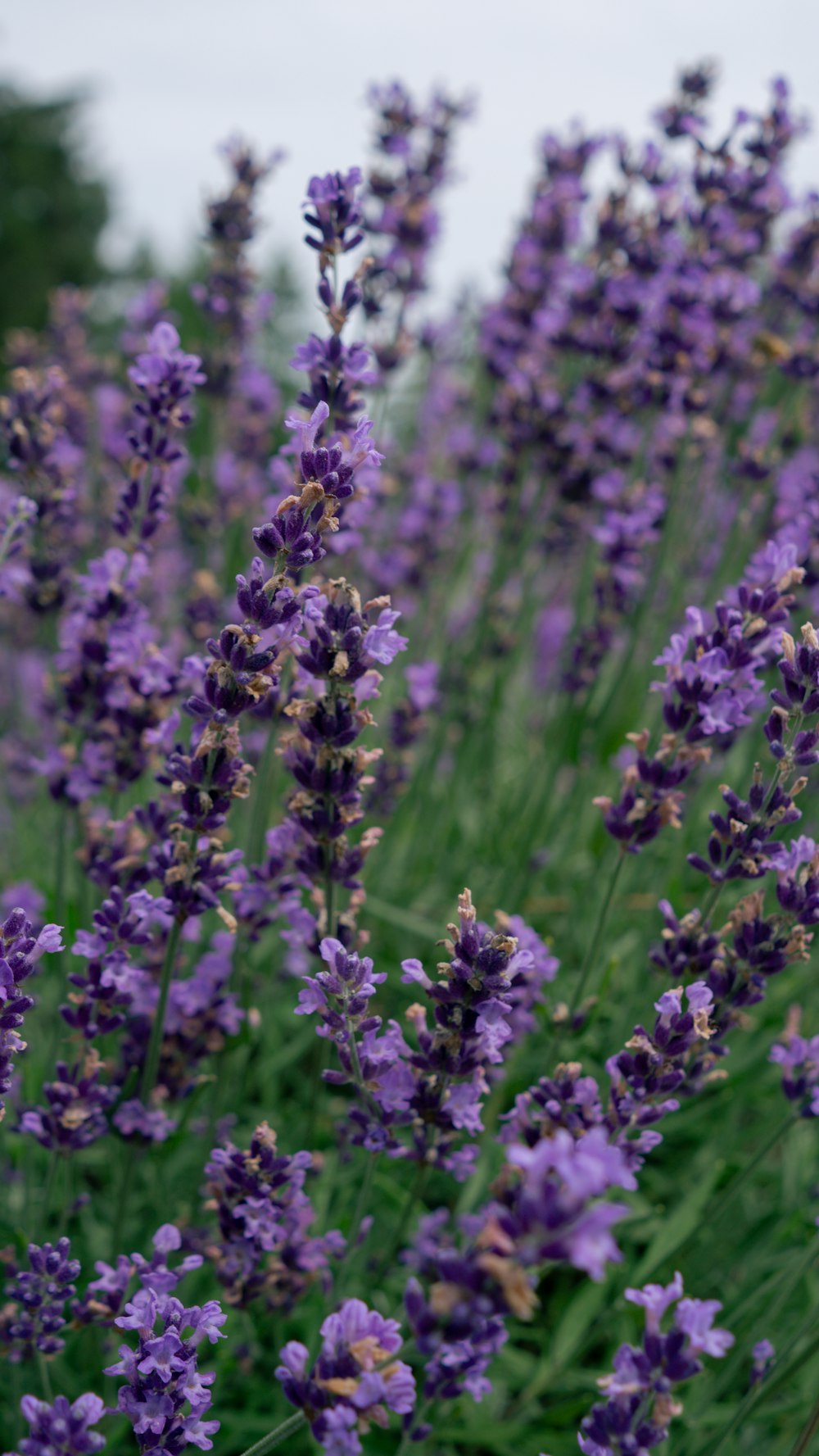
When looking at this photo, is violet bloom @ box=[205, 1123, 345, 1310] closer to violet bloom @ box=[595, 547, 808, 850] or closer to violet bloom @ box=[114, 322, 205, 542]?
violet bloom @ box=[595, 547, 808, 850]

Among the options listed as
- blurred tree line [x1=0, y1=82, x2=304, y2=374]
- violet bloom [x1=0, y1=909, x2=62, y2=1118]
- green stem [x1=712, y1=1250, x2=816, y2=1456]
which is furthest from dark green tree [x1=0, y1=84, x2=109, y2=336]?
green stem [x1=712, y1=1250, x2=816, y2=1456]

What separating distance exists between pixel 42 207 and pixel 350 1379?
90.2ft

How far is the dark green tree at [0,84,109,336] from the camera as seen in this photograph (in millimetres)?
22484

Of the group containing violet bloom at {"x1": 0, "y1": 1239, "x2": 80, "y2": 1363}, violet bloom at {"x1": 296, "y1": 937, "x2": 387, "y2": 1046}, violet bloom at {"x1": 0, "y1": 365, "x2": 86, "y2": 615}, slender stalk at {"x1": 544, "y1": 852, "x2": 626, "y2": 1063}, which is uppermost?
violet bloom at {"x1": 0, "y1": 365, "x2": 86, "y2": 615}

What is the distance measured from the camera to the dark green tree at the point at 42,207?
2248 cm

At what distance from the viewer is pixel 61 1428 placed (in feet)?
4.03

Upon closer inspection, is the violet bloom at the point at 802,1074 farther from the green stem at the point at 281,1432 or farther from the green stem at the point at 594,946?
the green stem at the point at 281,1432

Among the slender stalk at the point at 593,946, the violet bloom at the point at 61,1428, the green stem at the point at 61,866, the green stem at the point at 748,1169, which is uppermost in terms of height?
the green stem at the point at 61,866

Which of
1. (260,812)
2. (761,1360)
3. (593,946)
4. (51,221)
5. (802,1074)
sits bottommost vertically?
(761,1360)

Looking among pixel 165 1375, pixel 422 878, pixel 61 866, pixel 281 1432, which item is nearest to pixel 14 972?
pixel 165 1375

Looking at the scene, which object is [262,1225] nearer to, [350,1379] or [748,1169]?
[350,1379]

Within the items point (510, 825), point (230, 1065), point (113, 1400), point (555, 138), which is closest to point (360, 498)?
point (230, 1065)

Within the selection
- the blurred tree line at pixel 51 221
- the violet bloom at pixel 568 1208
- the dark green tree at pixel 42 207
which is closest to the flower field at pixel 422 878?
the violet bloom at pixel 568 1208

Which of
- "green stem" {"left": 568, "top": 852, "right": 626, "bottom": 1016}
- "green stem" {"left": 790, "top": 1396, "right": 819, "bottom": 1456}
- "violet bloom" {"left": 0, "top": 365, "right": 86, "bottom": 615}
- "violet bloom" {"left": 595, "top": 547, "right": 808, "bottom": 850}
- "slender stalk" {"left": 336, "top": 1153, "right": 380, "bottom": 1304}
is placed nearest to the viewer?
"green stem" {"left": 790, "top": 1396, "right": 819, "bottom": 1456}
